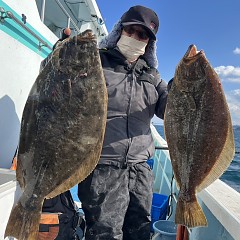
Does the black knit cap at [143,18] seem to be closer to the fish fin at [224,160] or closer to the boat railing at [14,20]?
the fish fin at [224,160]

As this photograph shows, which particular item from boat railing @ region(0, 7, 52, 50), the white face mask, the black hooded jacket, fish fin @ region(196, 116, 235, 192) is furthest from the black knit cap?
boat railing @ region(0, 7, 52, 50)

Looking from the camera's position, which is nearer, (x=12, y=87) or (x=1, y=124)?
(x=1, y=124)

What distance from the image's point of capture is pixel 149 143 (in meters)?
2.71

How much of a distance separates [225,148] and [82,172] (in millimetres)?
936

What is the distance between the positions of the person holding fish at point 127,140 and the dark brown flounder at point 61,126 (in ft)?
2.00

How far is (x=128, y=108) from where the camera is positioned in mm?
2572

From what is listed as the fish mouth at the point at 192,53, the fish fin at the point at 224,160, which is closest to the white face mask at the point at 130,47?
the fish mouth at the point at 192,53

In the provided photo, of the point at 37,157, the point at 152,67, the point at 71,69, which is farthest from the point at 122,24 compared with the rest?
the point at 37,157

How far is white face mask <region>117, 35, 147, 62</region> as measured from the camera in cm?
265

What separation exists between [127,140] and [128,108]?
28cm

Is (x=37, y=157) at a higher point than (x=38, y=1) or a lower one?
lower

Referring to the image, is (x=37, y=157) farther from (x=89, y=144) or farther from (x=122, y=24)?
(x=122, y=24)

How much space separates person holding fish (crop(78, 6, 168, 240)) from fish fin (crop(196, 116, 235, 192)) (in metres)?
0.78

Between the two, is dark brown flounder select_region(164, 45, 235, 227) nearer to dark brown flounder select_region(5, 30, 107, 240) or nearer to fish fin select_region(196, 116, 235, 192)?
fish fin select_region(196, 116, 235, 192)
